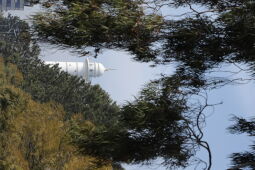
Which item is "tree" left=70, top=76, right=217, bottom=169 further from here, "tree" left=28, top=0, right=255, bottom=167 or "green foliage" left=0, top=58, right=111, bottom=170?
"green foliage" left=0, top=58, right=111, bottom=170

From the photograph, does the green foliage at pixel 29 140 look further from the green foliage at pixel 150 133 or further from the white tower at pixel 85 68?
the white tower at pixel 85 68

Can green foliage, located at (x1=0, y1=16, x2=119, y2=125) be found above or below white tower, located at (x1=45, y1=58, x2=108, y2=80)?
above

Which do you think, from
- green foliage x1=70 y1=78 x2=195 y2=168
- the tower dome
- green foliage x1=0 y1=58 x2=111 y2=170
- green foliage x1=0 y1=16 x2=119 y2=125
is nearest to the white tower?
the tower dome

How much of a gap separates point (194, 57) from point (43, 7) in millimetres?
1807

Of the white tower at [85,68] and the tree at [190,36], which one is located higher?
the tree at [190,36]

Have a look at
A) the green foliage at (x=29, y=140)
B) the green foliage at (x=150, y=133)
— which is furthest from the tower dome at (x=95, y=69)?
the green foliage at (x=150, y=133)

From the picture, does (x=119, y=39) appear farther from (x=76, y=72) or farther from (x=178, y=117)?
(x=76, y=72)

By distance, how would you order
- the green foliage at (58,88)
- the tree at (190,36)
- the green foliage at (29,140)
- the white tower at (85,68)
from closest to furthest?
1. the tree at (190,36)
2. the green foliage at (29,140)
3. the green foliage at (58,88)
4. the white tower at (85,68)

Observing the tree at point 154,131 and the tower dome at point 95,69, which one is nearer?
the tree at point 154,131

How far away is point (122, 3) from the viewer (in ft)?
18.2

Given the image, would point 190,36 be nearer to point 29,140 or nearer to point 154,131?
point 154,131

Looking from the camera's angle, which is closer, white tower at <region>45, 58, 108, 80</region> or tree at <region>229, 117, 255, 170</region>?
tree at <region>229, 117, 255, 170</region>

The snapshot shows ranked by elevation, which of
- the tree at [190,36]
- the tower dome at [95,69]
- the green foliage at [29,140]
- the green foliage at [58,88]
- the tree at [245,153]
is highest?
the tree at [190,36]

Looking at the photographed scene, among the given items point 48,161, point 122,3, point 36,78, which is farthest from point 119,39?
point 36,78
